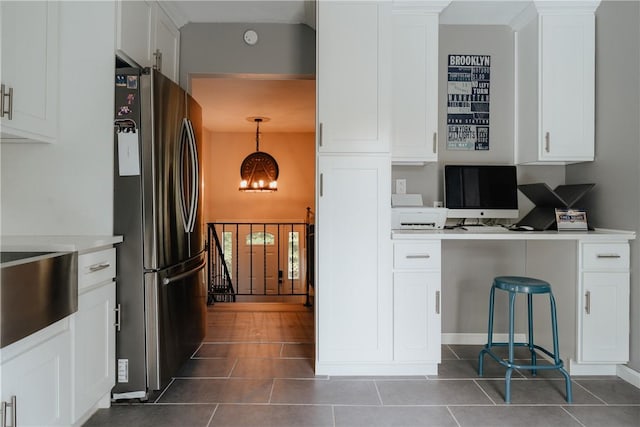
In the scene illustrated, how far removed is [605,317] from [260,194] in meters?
6.28

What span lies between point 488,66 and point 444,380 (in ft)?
7.66

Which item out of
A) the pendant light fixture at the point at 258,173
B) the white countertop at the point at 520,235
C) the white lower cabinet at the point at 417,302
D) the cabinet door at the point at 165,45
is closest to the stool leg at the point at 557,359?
the white countertop at the point at 520,235

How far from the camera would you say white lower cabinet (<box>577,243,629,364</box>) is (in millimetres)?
2586

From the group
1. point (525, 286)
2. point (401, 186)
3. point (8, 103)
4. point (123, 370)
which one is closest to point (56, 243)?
point (8, 103)

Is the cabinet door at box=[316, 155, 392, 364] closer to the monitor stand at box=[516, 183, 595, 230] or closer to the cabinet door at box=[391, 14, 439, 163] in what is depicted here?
the cabinet door at box=[391, 14, 439, 163]

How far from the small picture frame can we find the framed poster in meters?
0.76

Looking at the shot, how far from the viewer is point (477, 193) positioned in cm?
314

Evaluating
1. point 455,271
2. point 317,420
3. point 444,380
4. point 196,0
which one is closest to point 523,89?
point 455,271

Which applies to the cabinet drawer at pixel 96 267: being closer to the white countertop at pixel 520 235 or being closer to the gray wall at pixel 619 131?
the white countertop at pixel 520 235

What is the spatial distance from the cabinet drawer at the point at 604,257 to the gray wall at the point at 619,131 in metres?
0.08

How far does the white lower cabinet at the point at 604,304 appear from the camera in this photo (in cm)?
259

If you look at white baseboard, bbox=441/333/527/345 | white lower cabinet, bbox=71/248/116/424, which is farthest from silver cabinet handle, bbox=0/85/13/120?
white baseboard, bbox=441/333/527/345

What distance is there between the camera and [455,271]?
10.8ft

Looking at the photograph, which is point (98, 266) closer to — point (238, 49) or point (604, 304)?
point (238, 49)
